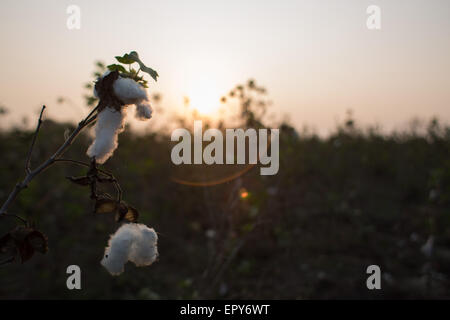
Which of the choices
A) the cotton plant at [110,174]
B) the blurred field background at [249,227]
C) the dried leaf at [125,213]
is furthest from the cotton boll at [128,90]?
the blurred field background at [249,227]

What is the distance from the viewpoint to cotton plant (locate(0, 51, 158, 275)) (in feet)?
2.69

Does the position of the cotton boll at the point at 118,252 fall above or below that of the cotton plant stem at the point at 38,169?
below

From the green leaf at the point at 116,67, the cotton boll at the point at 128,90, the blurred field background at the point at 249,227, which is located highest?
the green leaf at the point at 116,67

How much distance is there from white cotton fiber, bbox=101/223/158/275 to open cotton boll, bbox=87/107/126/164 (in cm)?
18

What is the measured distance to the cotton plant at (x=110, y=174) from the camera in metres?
0.82

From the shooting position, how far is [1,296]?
2561 millimetres

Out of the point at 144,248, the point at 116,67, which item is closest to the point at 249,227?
the point at 144,248

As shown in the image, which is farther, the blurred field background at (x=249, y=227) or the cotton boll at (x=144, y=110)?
the blurred field background at (x=249, y=227)

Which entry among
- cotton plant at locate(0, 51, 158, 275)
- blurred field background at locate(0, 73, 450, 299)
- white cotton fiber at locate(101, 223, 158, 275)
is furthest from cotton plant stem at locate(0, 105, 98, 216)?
blurred field background at locate(0, 73, 450, 299)

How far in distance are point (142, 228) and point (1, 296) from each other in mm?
2209

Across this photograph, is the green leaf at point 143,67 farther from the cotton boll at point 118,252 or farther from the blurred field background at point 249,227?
the blurred field background at point 249,227
